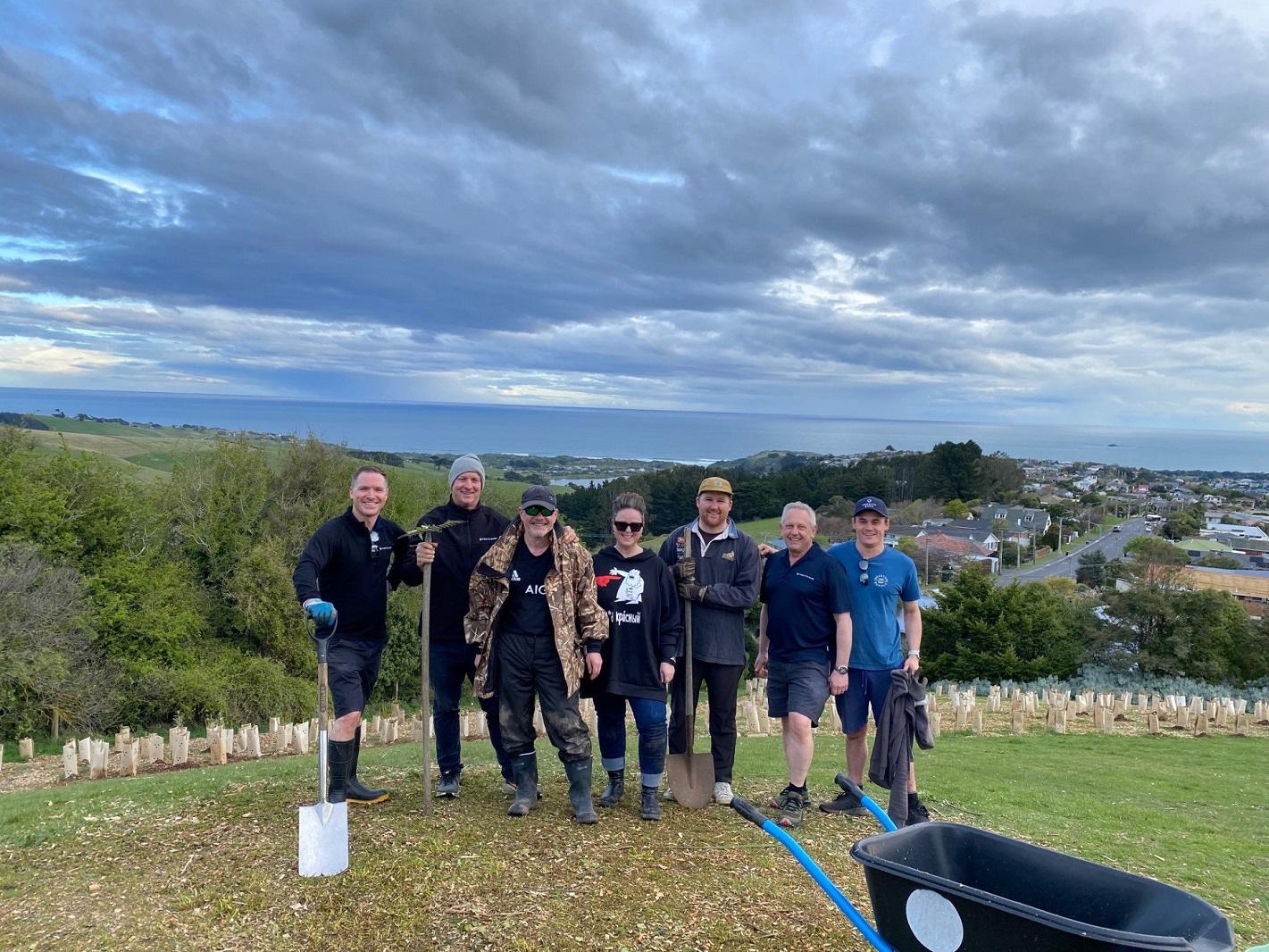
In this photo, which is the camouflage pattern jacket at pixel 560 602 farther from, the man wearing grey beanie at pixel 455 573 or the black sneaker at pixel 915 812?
the black sneaker at pixel 915 812

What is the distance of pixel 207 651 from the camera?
84.1 ft

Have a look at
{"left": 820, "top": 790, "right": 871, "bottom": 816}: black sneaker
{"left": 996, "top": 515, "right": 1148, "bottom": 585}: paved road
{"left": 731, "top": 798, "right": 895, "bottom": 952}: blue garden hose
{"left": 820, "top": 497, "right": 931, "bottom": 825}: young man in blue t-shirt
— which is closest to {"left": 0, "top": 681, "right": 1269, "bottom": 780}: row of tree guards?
{"left": 820, "top": 790, "right": 871, "bottom": 816}: black sneaker

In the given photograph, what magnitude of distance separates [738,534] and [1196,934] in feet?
11.6

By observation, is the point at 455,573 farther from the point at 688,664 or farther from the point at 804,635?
the point at 804,635

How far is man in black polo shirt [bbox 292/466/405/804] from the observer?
5297 mm

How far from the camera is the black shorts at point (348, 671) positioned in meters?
5.29

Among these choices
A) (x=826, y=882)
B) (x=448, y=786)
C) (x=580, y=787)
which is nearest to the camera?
(x=826, y=882)

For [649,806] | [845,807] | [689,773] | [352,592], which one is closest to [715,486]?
[689,773]

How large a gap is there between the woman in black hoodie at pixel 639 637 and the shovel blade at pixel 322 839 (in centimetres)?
179

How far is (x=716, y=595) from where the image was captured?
5465 millimetres

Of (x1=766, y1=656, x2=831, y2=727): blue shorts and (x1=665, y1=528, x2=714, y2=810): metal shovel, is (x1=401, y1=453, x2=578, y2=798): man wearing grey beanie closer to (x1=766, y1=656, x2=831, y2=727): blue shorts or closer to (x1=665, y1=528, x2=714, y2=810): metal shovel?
(x1=665, y1=528, x2=714, y2=810): metal shovel

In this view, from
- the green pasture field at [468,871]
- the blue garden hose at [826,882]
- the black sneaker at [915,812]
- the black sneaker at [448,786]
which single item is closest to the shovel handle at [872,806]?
the blue garden hose at [826,882]

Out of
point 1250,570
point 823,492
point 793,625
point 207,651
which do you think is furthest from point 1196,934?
point 823,492

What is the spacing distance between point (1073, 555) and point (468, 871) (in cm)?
7513
